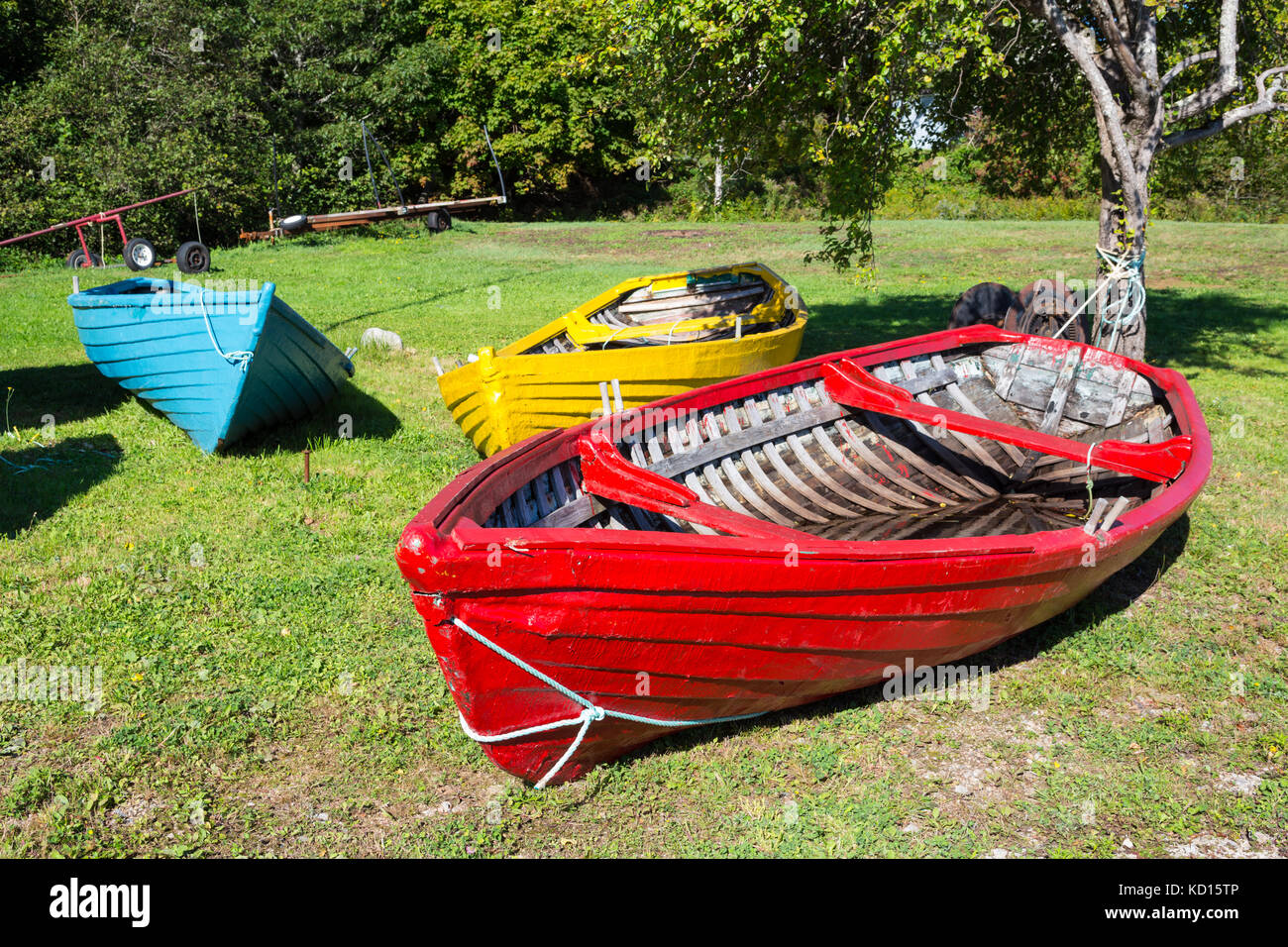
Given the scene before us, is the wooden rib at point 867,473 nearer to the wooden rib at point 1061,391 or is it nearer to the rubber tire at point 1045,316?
the wooden rib at point 1061,391

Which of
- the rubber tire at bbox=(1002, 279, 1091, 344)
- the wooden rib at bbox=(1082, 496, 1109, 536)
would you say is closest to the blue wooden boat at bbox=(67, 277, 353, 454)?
the wooden rib at bbox=(1082, 496, 1109, 536)

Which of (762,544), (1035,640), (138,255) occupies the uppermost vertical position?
(138,255)

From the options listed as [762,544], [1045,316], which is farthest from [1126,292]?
[762,544]

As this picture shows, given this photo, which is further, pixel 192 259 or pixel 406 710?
pixel 192 259

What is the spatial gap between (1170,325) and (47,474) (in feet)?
49.5

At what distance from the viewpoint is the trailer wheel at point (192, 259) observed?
59.9 ft

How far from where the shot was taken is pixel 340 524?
7090 mm

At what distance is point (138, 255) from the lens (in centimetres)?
1833

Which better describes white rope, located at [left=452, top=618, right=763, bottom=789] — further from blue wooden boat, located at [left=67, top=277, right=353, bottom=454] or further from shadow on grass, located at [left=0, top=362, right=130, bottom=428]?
shadow on grass, located at [left=0, top=362, right=130, bottom=428]

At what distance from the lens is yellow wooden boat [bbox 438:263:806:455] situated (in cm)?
792

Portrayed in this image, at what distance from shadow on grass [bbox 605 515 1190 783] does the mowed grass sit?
0.9 inches

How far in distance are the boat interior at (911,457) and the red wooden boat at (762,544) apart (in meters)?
0.02

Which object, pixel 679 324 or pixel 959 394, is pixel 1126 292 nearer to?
pixel 959 394

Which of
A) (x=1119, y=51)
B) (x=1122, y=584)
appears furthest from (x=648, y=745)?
(x=1119, y=51)
